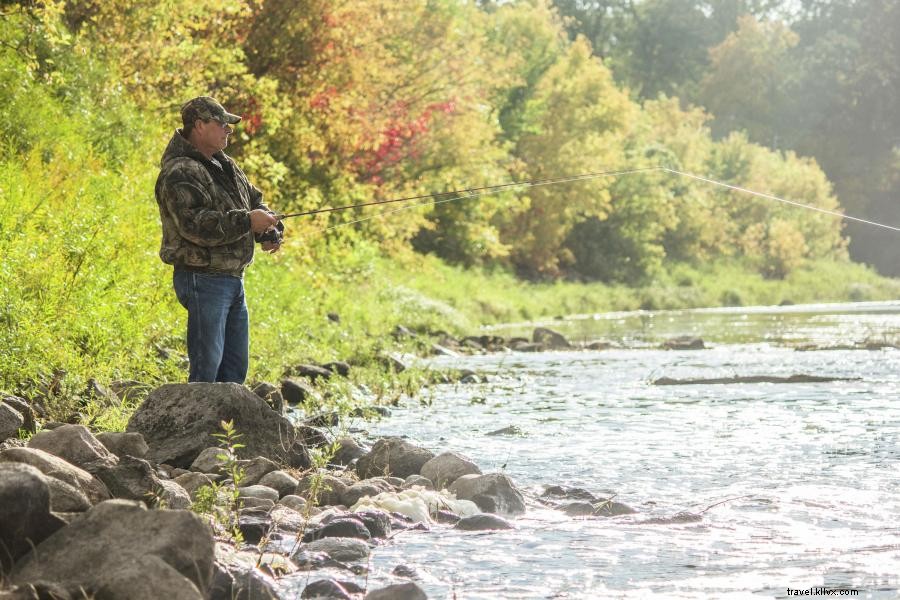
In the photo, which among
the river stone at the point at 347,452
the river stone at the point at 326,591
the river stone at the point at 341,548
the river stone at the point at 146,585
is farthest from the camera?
the river stone at the point at 347,452

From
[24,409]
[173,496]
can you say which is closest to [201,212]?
[24,409]

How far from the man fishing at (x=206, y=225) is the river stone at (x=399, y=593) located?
269cm

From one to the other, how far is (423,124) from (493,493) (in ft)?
62.4

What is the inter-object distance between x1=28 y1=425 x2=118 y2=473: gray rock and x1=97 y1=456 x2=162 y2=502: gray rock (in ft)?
0.81

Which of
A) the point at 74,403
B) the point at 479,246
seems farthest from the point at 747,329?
the point at 74,403

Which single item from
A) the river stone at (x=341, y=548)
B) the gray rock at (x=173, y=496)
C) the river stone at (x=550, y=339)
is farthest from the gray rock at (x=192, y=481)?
the river stone at (x=550, y=339)

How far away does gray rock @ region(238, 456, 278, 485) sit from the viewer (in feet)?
22.2

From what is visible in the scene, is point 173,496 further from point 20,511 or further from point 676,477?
point 676,477

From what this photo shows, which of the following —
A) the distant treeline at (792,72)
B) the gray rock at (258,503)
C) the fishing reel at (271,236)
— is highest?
the distant treeline at (792,72)

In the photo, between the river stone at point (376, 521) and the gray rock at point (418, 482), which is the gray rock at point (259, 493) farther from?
the gray rock at point (418, 482)

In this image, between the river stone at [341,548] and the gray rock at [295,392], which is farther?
the gray rock at [295,392]

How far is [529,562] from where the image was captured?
546 centimetres

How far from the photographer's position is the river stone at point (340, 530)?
223 inches

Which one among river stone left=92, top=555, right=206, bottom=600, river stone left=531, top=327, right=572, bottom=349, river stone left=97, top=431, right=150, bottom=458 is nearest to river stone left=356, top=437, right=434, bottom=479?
river stone left=97, top=431, right=150, bottom=458
